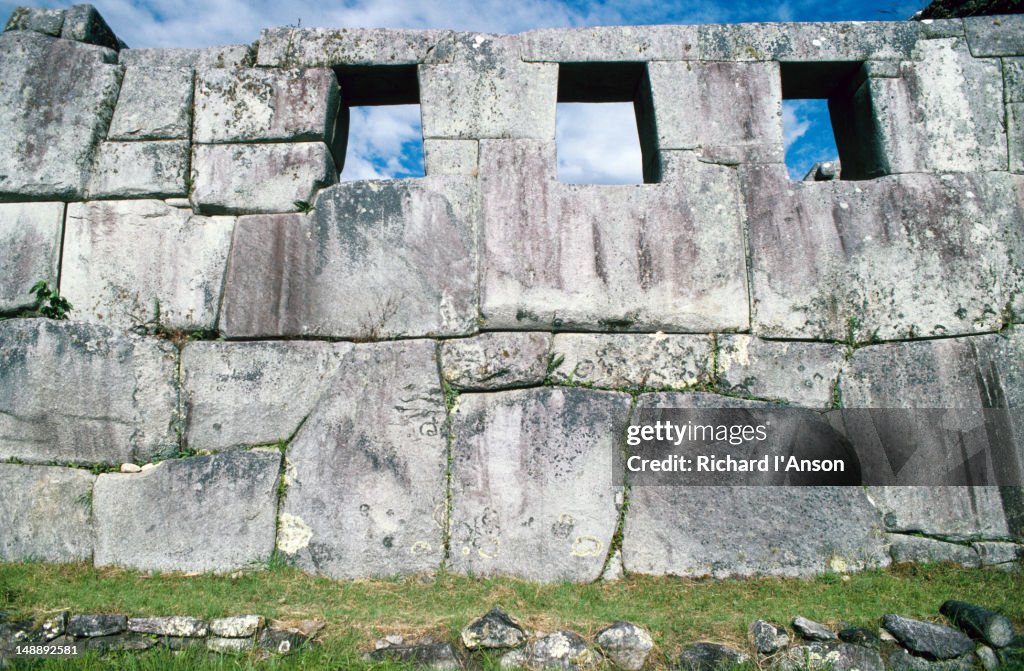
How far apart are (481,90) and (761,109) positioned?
1.84 metres

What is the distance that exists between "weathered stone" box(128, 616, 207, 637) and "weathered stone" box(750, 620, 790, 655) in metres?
2.48

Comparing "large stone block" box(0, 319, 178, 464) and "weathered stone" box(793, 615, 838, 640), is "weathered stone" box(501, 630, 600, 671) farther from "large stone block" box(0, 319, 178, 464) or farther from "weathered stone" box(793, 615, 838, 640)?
"large stone block" box(0, 319, 178, 464)

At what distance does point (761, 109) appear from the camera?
179 inches

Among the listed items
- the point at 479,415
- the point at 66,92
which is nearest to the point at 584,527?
the point at 479,415

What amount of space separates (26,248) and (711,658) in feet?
15.1

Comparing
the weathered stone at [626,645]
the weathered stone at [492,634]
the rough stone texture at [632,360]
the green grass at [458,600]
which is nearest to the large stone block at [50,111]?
the green grass at [458,600]

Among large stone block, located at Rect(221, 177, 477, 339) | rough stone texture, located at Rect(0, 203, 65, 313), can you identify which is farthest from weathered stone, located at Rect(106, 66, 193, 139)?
large stone block, located at Rect(221, 177, 477, 339)

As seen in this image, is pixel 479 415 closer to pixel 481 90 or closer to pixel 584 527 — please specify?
pixel 584 527

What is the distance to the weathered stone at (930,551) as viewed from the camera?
13.1 feet

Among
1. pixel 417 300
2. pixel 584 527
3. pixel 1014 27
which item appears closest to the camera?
pixel 584 527

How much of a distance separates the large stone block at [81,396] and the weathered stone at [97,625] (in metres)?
1.16

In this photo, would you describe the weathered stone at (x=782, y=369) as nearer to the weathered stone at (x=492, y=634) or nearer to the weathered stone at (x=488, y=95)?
the weathered stone at (x=488, y=95)

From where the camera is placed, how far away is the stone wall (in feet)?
13.3

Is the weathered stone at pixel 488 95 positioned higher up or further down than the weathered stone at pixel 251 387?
higher up
